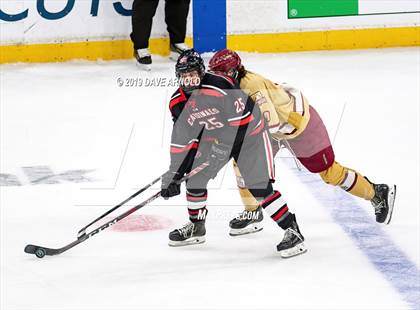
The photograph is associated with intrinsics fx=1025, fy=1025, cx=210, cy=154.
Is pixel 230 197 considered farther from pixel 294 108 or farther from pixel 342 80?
pixel 342 80

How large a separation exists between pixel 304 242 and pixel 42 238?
47.5 inches

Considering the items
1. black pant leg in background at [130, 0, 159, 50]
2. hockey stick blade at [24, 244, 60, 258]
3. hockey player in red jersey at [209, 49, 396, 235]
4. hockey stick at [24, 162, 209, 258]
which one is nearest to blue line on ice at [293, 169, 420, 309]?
hockey player in red jersey at [209, 49, 396, 235]

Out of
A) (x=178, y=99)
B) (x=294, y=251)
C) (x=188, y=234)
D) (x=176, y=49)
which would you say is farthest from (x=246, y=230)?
(x=176, y=49)

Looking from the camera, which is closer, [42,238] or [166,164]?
[42,238]

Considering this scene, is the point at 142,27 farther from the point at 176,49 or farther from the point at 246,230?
the point at 246,230

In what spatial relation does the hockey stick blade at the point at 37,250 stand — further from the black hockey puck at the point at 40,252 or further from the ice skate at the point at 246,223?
the ice skate at the point at 246,223

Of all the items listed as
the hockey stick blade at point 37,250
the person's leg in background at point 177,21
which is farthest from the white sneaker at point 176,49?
the hockey stick blade at point 37,250

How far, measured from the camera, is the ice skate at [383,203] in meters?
4.74

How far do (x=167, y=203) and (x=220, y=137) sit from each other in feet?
3.11

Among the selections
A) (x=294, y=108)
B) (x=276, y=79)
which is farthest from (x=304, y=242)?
(x=276, y=79)

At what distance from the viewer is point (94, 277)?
13.9 feet

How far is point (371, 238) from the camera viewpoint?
458 cm

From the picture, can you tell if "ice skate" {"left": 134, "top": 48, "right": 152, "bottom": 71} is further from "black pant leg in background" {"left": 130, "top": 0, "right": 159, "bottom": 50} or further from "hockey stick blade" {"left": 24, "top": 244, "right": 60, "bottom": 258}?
"hockey stick blade" {"left": 24, "top": 244, "right": 60, "bottom": 258}

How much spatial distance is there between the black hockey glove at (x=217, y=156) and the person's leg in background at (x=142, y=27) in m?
3.77
